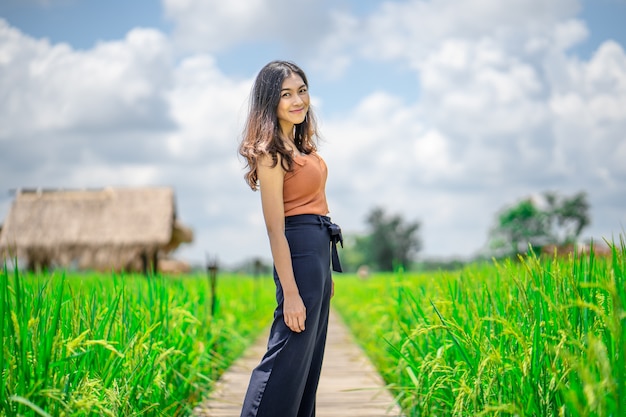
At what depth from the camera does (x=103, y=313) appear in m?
2.91

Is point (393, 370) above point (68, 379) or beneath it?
beneath

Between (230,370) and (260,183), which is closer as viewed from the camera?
(260,183)

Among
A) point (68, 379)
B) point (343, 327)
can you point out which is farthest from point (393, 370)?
point (343, 327)

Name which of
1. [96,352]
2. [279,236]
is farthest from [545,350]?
[96,352]

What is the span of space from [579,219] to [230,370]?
2555 cm

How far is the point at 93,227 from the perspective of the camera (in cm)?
2055

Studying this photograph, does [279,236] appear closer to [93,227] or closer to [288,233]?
[288,233]

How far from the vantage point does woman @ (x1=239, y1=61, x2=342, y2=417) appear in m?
2.46

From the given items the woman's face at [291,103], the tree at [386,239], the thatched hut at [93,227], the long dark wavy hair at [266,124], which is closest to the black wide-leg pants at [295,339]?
the long dark wavy hair at [266,124]

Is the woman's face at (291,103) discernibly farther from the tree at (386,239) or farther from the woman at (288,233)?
the tree at (386,239)

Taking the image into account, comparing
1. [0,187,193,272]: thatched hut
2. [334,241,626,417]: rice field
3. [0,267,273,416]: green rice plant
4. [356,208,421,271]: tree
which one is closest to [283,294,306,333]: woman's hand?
[334,241,626,417]: rice field

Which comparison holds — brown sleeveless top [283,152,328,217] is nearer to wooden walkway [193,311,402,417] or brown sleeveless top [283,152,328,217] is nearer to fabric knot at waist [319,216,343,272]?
fabric knot at waist [319,216,343,272]

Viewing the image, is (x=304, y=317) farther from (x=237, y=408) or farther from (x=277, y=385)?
(x=237, y=408)

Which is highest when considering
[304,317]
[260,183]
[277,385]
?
[260,183]
